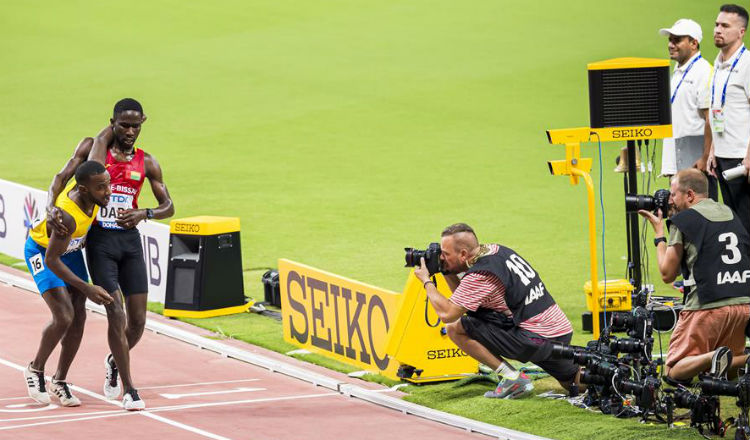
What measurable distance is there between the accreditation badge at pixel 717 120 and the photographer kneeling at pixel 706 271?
2239 mm

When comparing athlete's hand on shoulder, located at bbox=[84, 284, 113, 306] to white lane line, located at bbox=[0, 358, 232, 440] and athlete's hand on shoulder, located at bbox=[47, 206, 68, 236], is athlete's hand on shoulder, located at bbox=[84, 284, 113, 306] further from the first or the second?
white lane line, located at bbox=[0, 358, 232, 440]

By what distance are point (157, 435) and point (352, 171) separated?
42.4ft

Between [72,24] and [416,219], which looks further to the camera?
[72,24]

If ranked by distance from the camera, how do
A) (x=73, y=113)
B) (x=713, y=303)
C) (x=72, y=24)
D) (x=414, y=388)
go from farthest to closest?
(x=72, y=24) < (x=73, y=113) < (x=414, y=388) < (x=713, y=303)

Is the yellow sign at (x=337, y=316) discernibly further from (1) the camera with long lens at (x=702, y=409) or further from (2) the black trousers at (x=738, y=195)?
(2) the black trousers at (x=738, y=195)

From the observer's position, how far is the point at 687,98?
40.0 ft

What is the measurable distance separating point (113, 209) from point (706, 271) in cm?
441

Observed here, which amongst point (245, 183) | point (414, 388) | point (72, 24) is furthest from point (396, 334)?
point (72, 24)

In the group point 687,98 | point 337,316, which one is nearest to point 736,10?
point 687,98

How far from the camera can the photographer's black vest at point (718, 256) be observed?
9.02 meters

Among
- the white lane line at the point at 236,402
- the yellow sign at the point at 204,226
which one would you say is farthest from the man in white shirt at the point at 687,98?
the yellow sign at the point at 204,226

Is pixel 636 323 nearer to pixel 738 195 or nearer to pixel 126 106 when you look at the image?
pixel 738 195

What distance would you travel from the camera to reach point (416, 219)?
59.3ft

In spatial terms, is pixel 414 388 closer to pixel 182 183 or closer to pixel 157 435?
pixel 157 435
